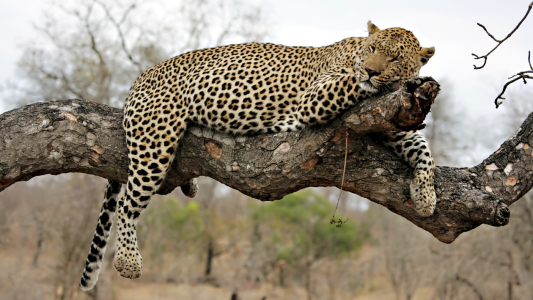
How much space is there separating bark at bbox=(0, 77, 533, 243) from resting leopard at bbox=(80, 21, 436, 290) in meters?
0.16

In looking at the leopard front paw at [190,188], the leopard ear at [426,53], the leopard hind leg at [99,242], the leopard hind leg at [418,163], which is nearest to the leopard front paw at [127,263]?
the leopard hind leg at [99,242]

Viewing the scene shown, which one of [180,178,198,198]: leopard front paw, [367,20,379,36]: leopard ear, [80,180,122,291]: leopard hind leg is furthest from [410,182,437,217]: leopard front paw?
[80,180,122,291]: leopard hind leg

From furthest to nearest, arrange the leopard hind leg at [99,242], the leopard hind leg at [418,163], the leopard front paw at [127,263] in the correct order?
the leopard hind leg at [99,242], the leopard front paw at [127,263], the leopard hind leg at [418,163]

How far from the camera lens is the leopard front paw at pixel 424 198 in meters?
4.65

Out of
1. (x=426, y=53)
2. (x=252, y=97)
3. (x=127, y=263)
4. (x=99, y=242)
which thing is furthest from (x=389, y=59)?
(x=99, y=242)

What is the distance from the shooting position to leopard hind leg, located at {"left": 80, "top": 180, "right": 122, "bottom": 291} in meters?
6.23

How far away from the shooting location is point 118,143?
18.5ft

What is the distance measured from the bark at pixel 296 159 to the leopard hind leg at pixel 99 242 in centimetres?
65

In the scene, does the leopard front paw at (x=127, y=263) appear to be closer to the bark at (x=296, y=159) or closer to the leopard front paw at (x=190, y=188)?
the bark at (x=296, y=159)

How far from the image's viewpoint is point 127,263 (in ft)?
19.0

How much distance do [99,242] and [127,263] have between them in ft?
2.29

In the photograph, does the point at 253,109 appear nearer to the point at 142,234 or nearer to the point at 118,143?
the point at 118,143

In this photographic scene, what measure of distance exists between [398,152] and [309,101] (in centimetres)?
113

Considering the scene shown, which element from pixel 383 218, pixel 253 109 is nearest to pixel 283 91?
pixel 253 109
